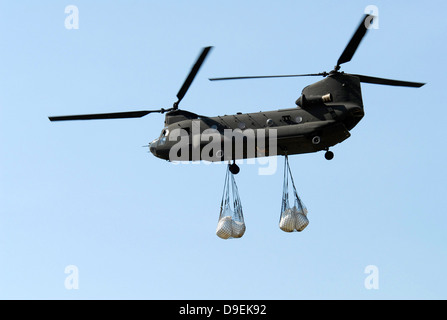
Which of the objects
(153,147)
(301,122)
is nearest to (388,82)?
(301,122)

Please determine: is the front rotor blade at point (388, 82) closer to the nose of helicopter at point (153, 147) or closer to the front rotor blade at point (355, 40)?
the front rotor blade at point (355, 40)

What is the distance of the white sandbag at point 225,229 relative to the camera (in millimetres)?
39344

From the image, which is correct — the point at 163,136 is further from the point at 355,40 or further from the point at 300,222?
the point at 355,40

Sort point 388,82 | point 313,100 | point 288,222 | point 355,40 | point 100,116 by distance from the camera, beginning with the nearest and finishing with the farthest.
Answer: point 355,40 → point 288,222 → point 313,100 → point 388,82 → point 100,116

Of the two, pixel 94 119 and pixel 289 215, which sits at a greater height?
pixel 94 119

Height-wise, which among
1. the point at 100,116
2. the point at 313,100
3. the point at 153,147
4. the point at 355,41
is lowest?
the point at 153,147

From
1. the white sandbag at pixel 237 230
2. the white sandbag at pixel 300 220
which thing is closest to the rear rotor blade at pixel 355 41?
the white sandbag at pixel 300 220

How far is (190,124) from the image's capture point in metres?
40.9

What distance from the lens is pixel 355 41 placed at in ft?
126

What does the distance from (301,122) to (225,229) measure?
16.2 feet

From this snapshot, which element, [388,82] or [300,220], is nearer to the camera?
[300,220]
